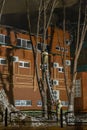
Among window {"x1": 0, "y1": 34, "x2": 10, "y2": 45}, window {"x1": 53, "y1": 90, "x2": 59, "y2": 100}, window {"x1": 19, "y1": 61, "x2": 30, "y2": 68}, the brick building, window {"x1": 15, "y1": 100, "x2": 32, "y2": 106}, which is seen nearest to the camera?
the brick building

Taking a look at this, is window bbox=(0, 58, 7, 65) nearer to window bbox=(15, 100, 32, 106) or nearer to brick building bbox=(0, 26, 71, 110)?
brick building bbox=(0, 26, 71, 110)

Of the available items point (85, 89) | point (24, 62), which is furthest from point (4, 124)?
point (85, 89)

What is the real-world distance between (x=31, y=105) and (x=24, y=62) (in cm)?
470

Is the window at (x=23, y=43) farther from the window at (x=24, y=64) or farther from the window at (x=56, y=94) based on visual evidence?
the window at (x=56, y=94)

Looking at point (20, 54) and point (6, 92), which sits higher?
point (20, 54)

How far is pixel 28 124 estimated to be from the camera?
2056cm

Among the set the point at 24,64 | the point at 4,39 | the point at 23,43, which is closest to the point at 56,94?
the point at 24,64

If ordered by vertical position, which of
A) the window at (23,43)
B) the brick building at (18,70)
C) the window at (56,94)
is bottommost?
the window at (56,94)

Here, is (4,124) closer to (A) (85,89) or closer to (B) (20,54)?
(B) (20,54)

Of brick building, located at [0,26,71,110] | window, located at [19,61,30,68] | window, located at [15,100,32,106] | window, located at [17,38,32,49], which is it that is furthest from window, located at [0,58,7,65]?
window, located at [15,100,32,106]

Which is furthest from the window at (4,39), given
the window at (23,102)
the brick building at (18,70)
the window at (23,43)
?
the window at (23,102)

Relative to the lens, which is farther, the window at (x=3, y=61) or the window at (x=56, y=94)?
the window at (x=56, y=94)

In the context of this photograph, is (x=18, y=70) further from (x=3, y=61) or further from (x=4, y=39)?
(x=4, y=39)

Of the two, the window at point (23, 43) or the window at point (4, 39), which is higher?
the window at point (4, 39)
